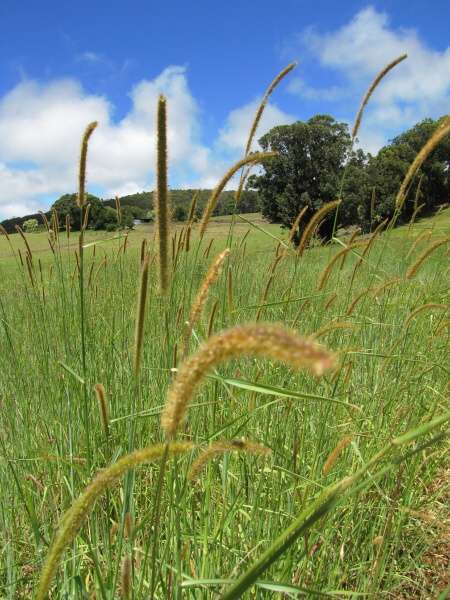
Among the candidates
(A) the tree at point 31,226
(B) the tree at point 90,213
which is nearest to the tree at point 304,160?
(B) the tree at point 90,213

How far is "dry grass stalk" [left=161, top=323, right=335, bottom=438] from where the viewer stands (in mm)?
364

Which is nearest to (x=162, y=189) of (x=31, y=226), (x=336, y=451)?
(x=336, y=451)

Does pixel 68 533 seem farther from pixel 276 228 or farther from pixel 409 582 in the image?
pixel 276 228

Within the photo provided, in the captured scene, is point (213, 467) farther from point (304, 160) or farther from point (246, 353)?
point (304, 160)

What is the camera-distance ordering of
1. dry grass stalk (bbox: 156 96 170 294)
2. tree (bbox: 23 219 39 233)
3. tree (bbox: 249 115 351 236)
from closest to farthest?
dry grass stalk (bbox: 156 96 170 294)
tree (bbox: 23 219 39 233)
tree (bbox: 249 115 351 236)

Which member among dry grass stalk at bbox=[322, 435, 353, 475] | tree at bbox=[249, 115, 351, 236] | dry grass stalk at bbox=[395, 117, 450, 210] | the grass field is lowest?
the grass field

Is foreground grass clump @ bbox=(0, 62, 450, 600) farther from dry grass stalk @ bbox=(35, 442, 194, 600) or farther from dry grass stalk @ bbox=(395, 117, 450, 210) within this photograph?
dry grass stalk @ bbox=(395, 117, 450, 210)

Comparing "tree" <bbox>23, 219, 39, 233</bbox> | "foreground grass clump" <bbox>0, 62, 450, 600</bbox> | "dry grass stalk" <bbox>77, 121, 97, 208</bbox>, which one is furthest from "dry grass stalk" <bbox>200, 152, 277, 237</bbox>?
"tree" <bbox>23, 219, 39, 233</bbox>

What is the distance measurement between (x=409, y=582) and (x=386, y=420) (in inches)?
30.1

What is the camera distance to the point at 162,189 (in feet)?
2.89

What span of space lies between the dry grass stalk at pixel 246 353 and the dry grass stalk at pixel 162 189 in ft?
1.44

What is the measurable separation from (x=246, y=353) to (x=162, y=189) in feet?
1.73

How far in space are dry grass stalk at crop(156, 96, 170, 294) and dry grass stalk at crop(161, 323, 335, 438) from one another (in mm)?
438

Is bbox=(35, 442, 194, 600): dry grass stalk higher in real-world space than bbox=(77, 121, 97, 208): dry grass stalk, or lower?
lower
